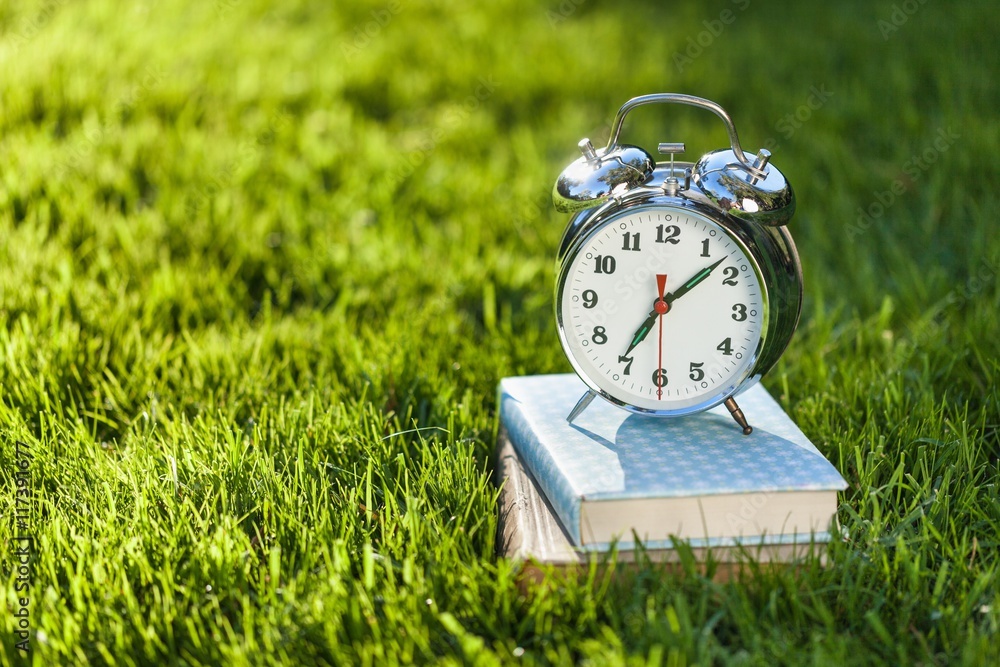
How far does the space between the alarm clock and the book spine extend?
0.39ft

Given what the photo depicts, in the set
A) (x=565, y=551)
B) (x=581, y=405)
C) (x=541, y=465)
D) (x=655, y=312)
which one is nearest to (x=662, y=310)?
(x=655, y=312)

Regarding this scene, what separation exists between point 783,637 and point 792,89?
3.70 meters

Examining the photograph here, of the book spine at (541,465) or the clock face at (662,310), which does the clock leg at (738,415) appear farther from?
the book spine at (541,465)

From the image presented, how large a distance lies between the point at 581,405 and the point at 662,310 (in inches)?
10.2

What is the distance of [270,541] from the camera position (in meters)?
1.97

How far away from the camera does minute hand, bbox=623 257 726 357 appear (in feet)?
6.38

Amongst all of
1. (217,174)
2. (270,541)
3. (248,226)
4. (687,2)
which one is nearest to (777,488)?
(270,541)

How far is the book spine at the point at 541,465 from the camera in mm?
1824

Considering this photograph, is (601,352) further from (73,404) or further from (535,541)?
(73,404)

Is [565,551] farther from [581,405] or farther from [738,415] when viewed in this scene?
[738,415]

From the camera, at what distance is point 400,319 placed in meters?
3.03

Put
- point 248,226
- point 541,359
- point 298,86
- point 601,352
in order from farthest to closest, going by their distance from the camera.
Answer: point 298,86 < point 248,226 < point 541,359 < point 601,352

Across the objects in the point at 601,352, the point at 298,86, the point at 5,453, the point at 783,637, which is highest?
the point at 298,86

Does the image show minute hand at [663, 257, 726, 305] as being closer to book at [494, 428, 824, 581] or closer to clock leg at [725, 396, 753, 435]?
clock leg at [725, 396, 753, 435]
